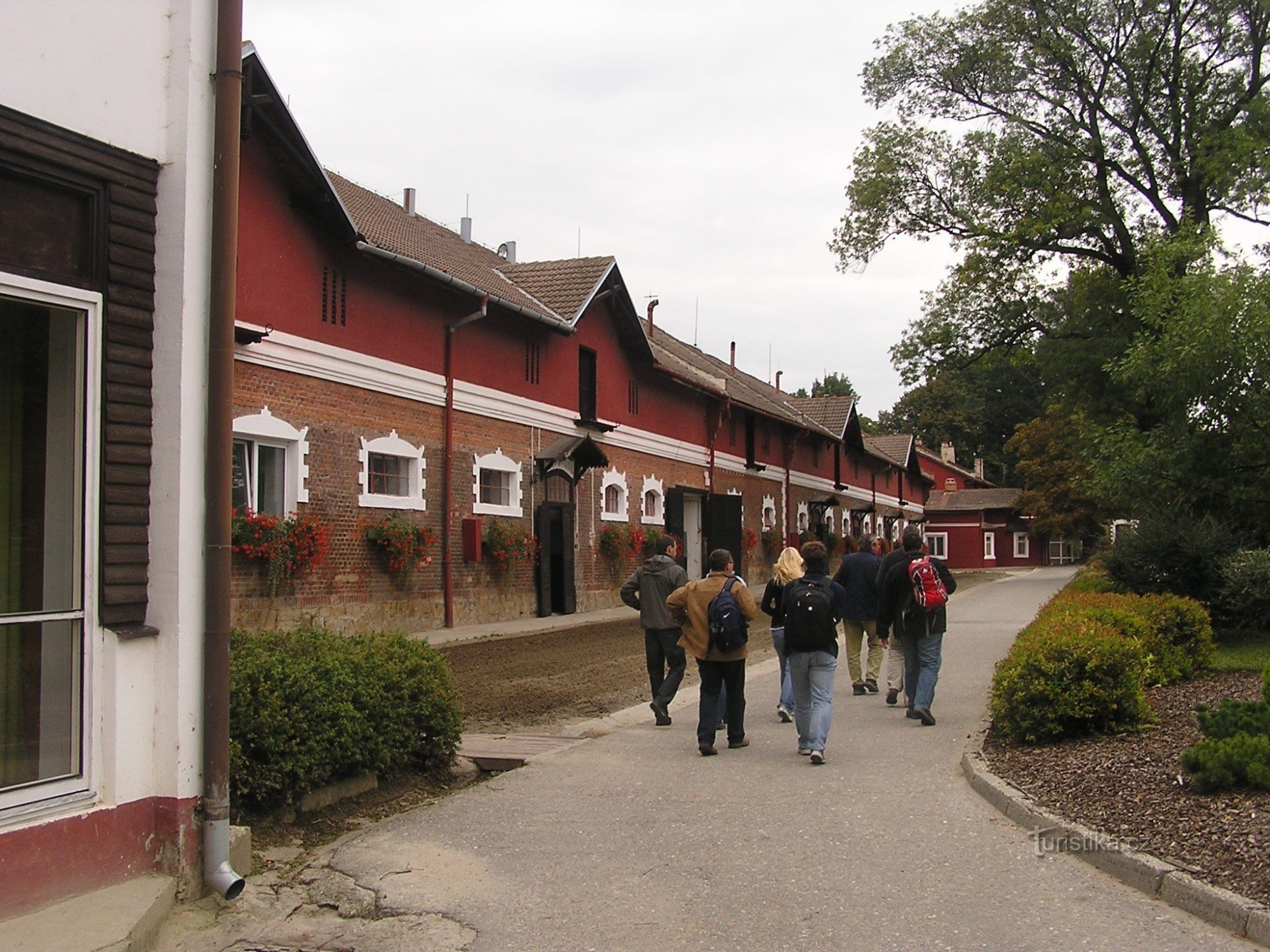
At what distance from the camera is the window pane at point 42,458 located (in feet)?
18.1

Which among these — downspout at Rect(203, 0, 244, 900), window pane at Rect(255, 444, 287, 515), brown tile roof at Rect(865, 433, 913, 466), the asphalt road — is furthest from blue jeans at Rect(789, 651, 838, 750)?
brown tile roof at Rect(865, 433, 913, 466)

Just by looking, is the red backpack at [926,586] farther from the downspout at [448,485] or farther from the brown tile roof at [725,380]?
the brown tile roof at [725,380]

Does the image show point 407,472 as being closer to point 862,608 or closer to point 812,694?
point 862,608

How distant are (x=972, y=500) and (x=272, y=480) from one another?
68.3 meters

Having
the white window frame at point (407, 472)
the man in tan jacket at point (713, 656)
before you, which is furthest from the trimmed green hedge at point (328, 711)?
the white window frame at point (407, 472)

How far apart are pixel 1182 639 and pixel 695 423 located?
21.4 metres

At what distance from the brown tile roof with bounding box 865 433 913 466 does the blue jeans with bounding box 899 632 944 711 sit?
5010 centimetres

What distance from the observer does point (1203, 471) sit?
1864 cm

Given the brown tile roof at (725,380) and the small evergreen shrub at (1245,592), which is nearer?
the small evergreen shrub at (1245,592)

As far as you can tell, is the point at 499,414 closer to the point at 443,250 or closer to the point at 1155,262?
the point at 443,250

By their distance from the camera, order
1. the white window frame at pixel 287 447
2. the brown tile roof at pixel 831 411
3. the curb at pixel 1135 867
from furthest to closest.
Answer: the brown tile roof at pixel 831 411
the white window frame at pixel 287 447
the curb at pixel 1135 867

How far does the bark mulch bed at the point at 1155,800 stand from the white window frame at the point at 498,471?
551 inches

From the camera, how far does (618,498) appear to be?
28.7 metres

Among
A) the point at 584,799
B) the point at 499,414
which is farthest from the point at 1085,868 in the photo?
the point at 499,414
